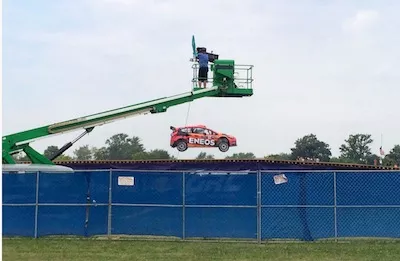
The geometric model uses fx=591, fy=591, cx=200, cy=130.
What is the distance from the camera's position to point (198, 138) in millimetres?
28156

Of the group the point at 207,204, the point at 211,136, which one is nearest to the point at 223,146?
the point at 211,136

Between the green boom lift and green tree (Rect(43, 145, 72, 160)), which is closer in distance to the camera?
the green boom lift

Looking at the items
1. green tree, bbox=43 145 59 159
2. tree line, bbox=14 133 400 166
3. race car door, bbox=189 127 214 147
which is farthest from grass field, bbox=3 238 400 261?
tree line, bbox=14 133 400 166

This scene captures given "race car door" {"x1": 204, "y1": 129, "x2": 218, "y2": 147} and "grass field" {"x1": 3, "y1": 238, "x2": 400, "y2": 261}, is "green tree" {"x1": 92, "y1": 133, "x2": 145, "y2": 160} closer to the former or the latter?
"race car door" {"x1": 204, "y1": 129, "x2": 218, "y2": 147}

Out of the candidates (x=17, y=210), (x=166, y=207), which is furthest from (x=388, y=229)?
(x=17, y=210)

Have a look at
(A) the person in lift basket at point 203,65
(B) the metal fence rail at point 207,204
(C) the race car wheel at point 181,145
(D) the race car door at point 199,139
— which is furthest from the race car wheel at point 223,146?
(B) the metal fence rail at point 207,204

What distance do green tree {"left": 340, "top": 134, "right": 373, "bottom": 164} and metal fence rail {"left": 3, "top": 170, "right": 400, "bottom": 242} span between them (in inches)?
2594

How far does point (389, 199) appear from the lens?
1586 centimetres

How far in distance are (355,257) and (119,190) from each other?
682 cm

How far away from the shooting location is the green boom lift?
17.6m

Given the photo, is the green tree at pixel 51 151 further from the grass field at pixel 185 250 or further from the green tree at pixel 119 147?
the green tree at pixel 119 147

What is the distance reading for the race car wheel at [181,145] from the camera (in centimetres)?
2747

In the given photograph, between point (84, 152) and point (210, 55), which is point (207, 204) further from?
point (84, 152)

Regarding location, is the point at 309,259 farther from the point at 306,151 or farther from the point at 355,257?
the point at 306,151
